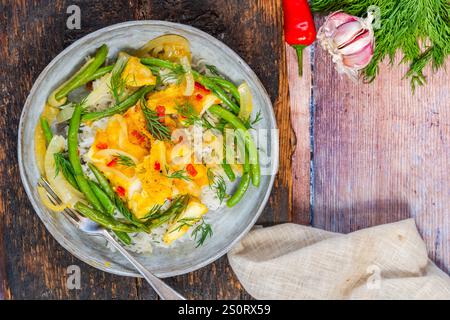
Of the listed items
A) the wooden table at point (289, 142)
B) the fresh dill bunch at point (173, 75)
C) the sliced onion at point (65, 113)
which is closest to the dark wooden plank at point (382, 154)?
the wooden table at point (289, 142)

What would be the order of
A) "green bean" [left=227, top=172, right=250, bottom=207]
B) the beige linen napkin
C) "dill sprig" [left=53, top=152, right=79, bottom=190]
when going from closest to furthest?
"dill sprig" [left=53, top=152, right=79, bottom=190]
"green bean" [left=227, top=172, right=250, bottom=207]
the beige linen napkin

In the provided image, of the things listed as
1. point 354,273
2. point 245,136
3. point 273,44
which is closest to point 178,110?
point 245,136

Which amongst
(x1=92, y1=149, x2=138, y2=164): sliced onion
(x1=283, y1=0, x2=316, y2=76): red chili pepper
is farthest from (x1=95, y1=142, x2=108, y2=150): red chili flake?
(x1=283, y1=0, x2=316, y2=76): red chili pepper

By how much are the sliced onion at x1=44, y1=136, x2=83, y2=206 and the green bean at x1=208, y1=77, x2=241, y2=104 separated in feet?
2.55

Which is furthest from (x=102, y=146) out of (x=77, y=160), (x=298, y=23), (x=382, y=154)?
(x=382, y=154)

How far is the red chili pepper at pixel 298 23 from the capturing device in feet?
9.05

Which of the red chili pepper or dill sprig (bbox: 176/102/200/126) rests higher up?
the red chili pepper

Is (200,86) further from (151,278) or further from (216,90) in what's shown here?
(151,278)

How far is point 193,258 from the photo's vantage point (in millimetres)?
2799

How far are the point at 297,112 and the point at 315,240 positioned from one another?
67 cm

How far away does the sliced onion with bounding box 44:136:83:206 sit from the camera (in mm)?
2650

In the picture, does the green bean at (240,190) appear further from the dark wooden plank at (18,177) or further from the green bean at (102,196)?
the dark wooden plank at (18,177)

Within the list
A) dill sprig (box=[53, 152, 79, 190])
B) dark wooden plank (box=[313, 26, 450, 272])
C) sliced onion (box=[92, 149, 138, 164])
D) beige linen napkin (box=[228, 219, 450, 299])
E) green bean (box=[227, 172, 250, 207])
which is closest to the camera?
sliced onion (box=[92, 149, 138, 164])

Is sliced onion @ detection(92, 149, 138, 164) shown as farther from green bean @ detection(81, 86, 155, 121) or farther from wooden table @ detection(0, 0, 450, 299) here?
wooden table @ detection(0, 0, 450, 299)
